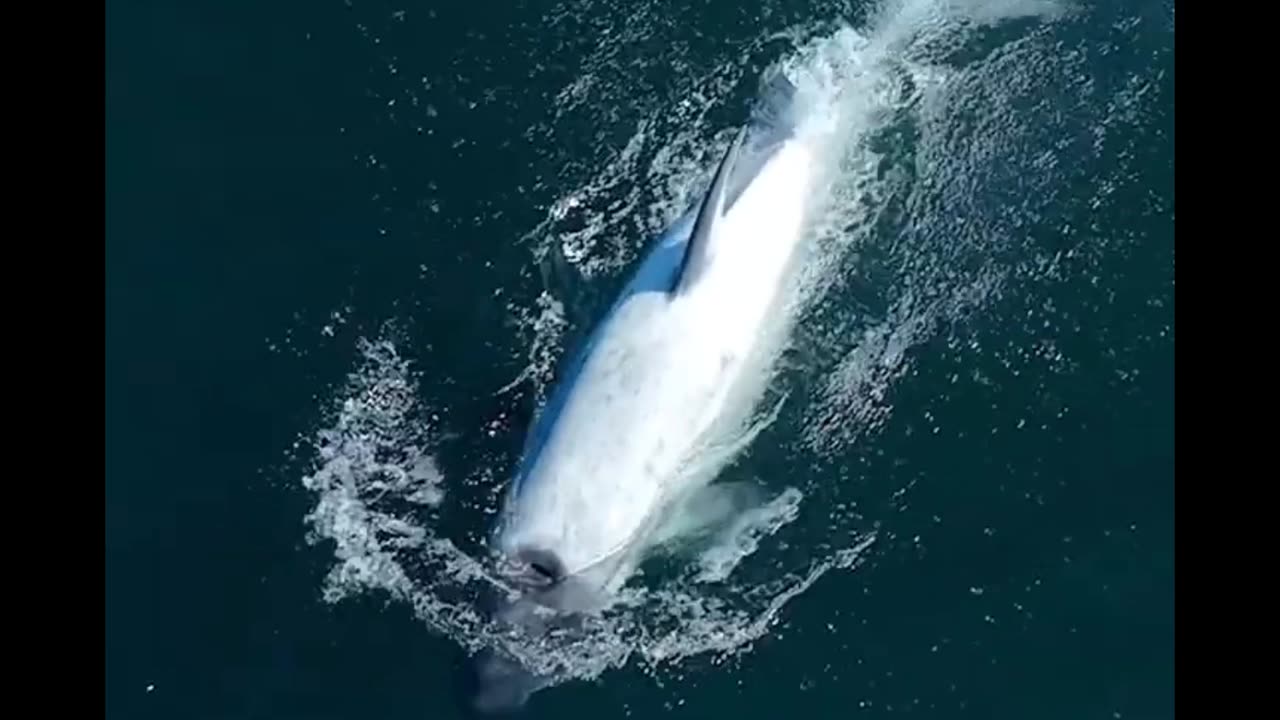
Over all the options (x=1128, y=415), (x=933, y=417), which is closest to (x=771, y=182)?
(x=933, y=417)

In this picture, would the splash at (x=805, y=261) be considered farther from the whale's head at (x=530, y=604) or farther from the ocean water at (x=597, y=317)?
the whale's head at (x=530, y=604)

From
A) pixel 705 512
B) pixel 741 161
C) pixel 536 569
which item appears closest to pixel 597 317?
pixel 741 161

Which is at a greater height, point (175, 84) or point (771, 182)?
point (175, 84)

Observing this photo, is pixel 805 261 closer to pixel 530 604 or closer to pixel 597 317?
pixel 597 317

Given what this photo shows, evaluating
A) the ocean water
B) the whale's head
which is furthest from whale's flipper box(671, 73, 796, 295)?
the whale's head
